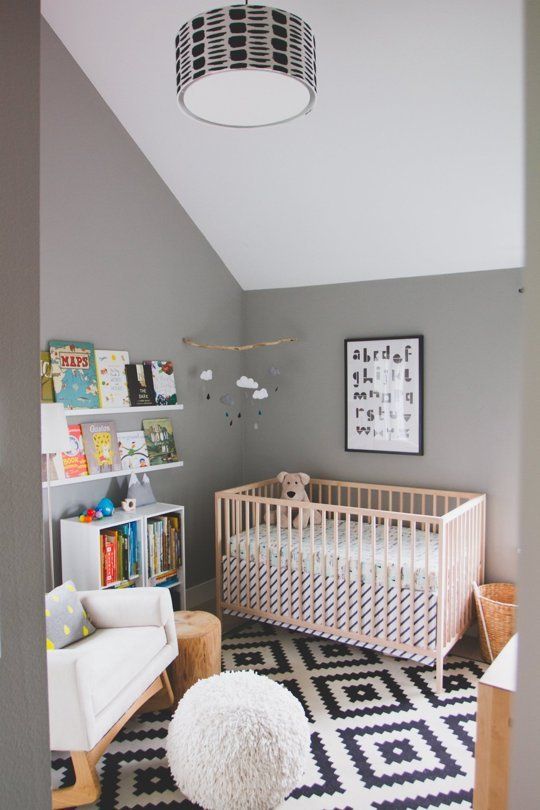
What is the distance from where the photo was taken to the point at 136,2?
105 inches

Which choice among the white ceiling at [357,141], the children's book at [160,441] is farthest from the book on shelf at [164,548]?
the white ceiling at [357,141]

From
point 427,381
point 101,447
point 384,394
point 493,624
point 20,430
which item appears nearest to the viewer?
point 20,430

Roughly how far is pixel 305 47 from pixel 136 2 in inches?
51.3

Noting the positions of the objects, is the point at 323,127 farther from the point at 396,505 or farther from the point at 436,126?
the point at 396,505

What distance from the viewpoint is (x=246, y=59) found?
1713 millimetres

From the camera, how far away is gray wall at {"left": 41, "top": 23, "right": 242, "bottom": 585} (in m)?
3.14

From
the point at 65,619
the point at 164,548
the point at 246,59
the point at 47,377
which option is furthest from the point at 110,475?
the point at 246,59

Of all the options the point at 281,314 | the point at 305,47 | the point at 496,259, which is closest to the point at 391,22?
the point at 305,47

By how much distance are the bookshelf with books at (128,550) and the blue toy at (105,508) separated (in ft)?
0.13

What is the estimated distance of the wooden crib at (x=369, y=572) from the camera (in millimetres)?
3012

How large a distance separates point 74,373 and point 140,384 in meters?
0.48

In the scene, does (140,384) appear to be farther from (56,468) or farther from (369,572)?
(369,572)

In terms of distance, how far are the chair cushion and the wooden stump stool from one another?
6.3 inches

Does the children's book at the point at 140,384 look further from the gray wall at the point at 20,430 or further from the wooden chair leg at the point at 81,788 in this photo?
the gray wall at the point at 20,430
